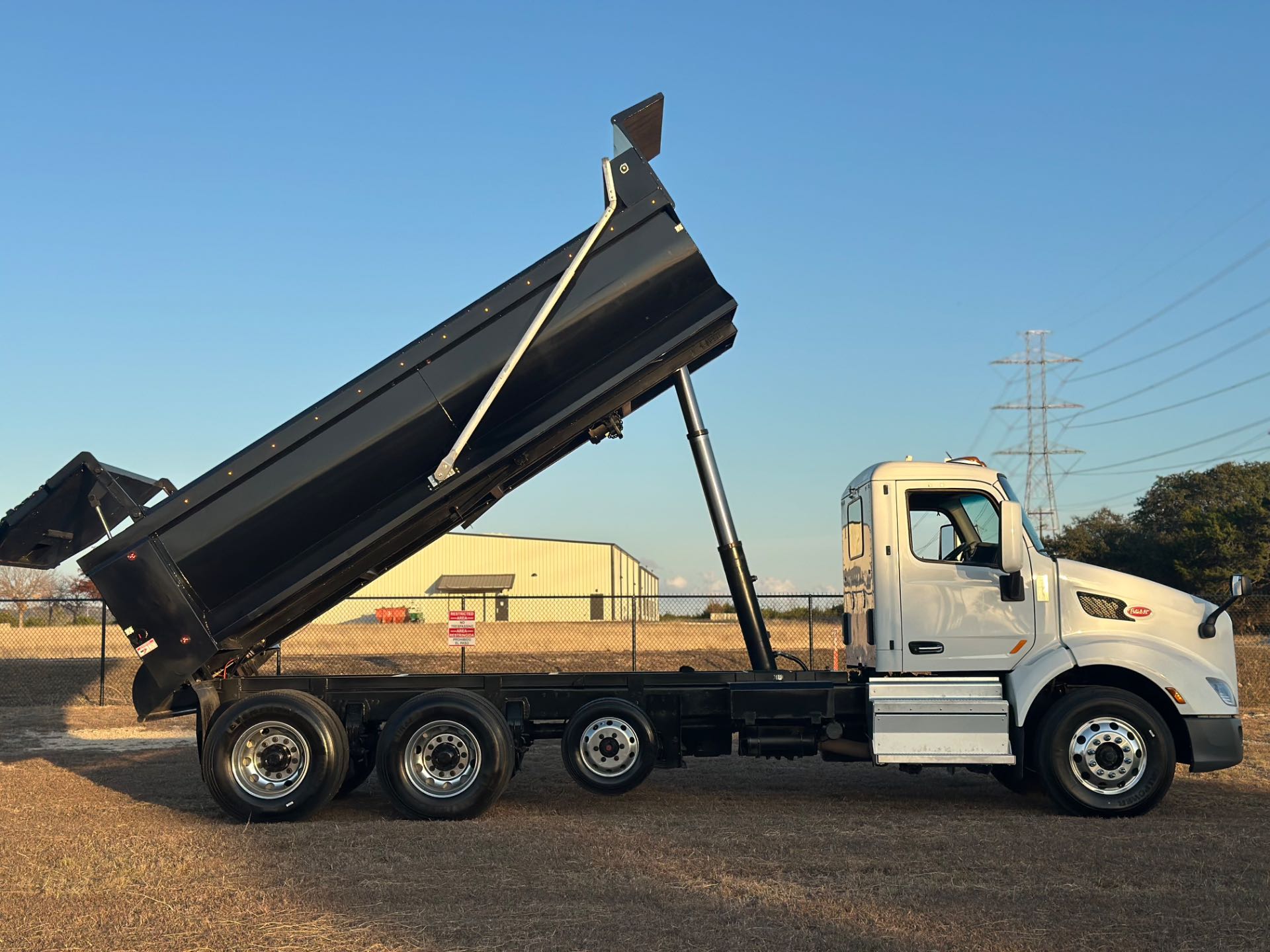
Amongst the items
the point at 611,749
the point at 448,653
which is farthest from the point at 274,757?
the point at 448,653

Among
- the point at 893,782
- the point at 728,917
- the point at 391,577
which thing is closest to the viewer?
the point at 728,917

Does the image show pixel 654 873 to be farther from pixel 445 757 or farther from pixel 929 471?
pixel 929 471

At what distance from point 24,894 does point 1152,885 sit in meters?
6.55

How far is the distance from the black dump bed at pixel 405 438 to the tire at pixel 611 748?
211 cm

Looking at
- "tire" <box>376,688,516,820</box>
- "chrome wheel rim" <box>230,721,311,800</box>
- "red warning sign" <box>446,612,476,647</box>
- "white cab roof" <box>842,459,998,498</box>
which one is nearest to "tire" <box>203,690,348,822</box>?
"chrome wheel rim" <box>230,721,311,800</box>

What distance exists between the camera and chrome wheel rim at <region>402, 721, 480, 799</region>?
9.19 metres

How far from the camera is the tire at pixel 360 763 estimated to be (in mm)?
9789

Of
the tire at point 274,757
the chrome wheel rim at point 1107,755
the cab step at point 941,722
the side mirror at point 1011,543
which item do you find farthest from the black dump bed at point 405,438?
the chrome wheel rim at point 1107,755

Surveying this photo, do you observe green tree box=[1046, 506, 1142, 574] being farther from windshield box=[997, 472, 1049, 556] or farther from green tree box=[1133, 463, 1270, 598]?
windshield box=[997, 472, 1049, 556]

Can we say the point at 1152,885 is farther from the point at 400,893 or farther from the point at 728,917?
the point at 400,893

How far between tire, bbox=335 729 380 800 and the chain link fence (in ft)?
5.21

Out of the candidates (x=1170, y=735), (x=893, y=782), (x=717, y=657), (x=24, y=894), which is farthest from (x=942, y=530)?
(x=717, y=657)

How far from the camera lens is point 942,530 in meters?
9.74

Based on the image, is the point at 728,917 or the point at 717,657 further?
the point at 717,657
